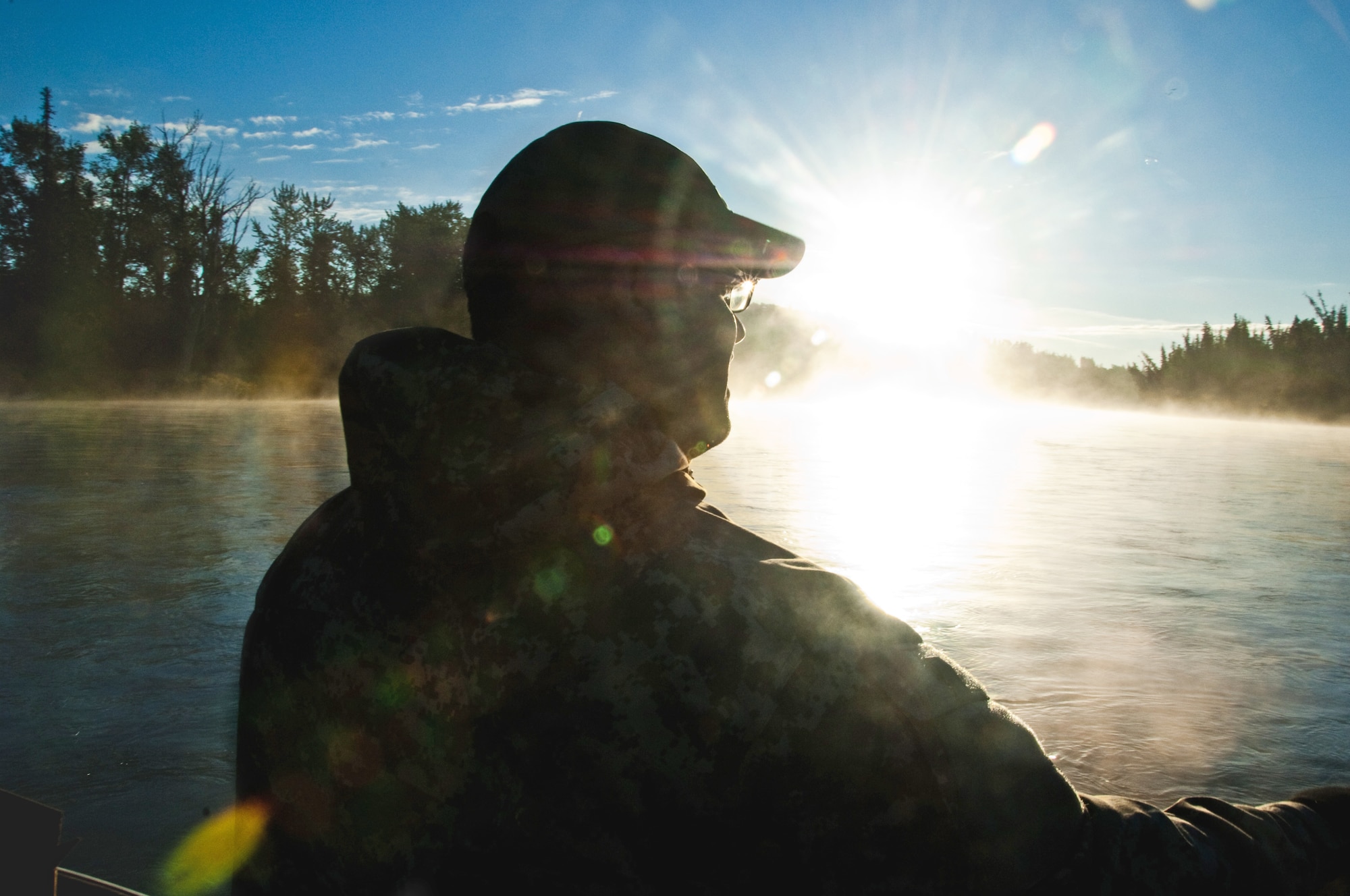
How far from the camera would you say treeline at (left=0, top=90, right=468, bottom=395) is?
3117 cm

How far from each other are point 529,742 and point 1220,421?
33423 mm

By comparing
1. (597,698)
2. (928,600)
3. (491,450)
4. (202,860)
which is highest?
(491,450)

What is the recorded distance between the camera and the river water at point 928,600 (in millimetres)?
2670

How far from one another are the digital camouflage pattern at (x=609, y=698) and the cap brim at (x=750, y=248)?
41 centimetres

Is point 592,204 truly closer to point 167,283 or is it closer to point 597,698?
point 597,698

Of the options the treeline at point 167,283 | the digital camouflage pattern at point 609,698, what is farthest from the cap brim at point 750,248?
the treeline at point 167,283

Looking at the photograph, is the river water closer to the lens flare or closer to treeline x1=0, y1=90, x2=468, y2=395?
the lens flare

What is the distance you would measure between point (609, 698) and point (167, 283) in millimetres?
43408

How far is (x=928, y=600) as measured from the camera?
4.48m

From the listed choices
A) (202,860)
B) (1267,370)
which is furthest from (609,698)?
(1267,370)

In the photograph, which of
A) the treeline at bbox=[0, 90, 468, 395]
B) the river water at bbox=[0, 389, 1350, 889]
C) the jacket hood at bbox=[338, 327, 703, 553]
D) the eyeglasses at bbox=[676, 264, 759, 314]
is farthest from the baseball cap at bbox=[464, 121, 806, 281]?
the treeline at bbox=[0, 90, 468, 395]

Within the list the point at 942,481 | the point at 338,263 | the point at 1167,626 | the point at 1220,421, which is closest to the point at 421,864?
the point at 1167,626

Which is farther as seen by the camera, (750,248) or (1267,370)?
(1267,370)

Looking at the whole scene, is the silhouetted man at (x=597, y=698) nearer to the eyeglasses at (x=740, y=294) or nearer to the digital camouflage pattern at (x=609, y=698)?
the digital camouflage pattern at (x=609, y=698)
